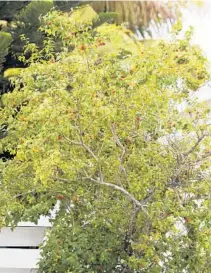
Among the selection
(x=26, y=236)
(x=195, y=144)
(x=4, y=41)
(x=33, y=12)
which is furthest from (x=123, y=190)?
(x=33, y=12)

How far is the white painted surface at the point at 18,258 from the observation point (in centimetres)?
470

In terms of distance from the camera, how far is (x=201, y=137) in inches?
125

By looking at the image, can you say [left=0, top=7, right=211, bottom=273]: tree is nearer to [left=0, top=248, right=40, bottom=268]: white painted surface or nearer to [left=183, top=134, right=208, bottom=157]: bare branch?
[left=183, top=134, right=208, bottom=157]: bare branch

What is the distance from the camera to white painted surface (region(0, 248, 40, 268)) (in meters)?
4.70

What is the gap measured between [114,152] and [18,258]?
170 cm

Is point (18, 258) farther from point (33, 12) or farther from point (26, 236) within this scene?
Answer: point (33, 12)

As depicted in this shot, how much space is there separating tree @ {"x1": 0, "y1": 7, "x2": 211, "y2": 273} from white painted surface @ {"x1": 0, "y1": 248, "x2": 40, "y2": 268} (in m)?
1.03

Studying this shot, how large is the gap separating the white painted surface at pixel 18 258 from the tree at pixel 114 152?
103cm

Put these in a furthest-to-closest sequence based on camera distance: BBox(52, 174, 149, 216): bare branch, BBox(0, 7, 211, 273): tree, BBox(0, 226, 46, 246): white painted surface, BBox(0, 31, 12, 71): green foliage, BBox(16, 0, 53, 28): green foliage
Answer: BBox(16, 0, 53, 28): green foliage, BBox(0, 31, 12, 71): green foliage, BBox(0, 226, 46, 246): white painted surface, BBox(52, 174, 149, 216): bare branch, BBox(0, 7, 211, 273): tree

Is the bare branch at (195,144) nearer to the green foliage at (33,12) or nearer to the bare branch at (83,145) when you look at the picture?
the bare branch at (83,145)

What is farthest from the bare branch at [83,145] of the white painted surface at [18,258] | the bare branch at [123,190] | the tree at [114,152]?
the white painted surface at [18,258]

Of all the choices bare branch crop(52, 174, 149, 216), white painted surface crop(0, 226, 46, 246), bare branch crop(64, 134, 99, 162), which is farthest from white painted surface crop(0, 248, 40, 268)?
bare branch crop(64, 134, 99, 162)

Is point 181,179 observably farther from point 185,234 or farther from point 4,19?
point 4,19

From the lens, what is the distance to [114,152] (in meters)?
3.48
